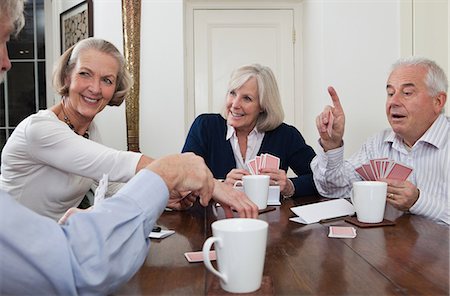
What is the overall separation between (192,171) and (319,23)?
2.72m

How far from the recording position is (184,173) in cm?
92

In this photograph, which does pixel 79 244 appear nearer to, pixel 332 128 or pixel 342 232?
pixel 342 232

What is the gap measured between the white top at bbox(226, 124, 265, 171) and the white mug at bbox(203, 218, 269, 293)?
147cm

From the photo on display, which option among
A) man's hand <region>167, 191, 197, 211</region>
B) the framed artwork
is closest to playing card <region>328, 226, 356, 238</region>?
man's hand <region>167, 191, 197, 211</region>

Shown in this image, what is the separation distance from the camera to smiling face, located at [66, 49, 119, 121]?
5.56 ft

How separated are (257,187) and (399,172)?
45cm

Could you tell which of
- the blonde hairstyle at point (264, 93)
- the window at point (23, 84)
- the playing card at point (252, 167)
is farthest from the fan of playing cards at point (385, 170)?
the window at point (23, 84)

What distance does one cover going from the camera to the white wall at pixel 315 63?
11.0 ft

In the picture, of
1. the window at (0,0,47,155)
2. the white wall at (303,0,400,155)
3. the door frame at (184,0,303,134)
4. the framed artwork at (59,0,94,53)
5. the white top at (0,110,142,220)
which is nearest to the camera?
the white top at (0,110,142,220)

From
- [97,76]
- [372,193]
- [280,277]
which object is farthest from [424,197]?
[97,76]

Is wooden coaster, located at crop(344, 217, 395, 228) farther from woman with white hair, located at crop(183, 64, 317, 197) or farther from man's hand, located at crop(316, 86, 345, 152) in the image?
woman with white hair, located at crop(183, 64, 317, 197)

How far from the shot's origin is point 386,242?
1.04 meters

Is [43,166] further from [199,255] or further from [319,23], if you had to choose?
[319,23]

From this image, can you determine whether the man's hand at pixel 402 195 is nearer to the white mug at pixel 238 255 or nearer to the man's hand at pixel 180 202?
the man's hand at pixel 180 202
